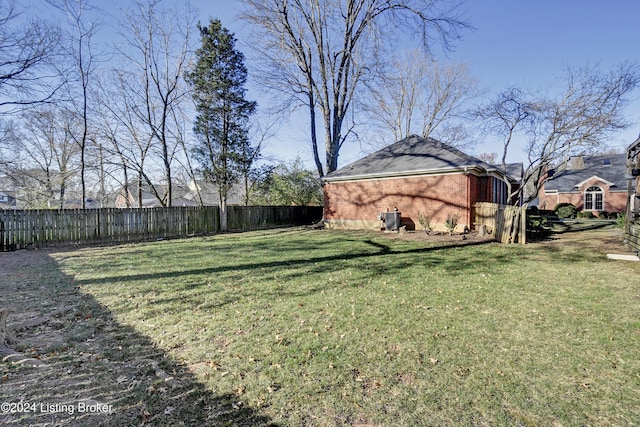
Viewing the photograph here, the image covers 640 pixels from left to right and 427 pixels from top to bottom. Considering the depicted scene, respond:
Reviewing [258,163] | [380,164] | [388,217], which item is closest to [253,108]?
[258,163]

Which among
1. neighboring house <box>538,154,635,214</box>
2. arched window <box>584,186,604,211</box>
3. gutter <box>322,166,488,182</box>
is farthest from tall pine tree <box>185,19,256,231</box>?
arched window <box>584,186,604,211</box>

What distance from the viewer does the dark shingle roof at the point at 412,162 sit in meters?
13.7

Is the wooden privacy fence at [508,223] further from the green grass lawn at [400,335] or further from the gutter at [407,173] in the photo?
the green grass lawn at [400,335]

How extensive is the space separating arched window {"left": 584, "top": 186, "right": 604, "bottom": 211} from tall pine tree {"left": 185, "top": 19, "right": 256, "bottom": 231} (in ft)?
100

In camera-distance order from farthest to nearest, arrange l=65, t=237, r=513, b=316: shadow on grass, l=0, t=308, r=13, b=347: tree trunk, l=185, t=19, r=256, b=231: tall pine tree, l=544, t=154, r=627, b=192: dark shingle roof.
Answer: l=544, t=154, r=627, b=192: dark shingle roof < l=185, t=19, r=256, b=231: tall pine tree < l=65, t=237, r=513, b=316: shadow on grass < l=0, t=308, r=13, b=347: tree trunk

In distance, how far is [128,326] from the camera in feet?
12.8

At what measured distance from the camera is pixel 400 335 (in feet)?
11.7

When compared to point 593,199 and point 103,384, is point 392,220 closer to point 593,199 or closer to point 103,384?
point 103,384

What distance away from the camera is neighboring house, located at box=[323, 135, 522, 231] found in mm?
13398

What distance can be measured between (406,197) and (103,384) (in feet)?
45.2

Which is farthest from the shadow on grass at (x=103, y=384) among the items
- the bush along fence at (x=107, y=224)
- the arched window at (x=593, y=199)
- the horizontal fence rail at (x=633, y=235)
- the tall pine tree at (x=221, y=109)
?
the arched window at (x=593, y=199)

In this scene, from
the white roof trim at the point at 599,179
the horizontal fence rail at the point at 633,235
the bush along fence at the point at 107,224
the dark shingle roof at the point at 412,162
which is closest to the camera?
the horizontal fence rail at the point at 633,235

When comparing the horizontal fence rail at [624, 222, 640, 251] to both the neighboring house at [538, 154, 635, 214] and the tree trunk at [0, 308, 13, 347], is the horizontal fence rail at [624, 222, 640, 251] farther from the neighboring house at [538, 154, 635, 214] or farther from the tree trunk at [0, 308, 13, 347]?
the neighboring house at [538, 154, 635, 214]

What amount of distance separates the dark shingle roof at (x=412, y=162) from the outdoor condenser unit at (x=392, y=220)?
6.64ft
